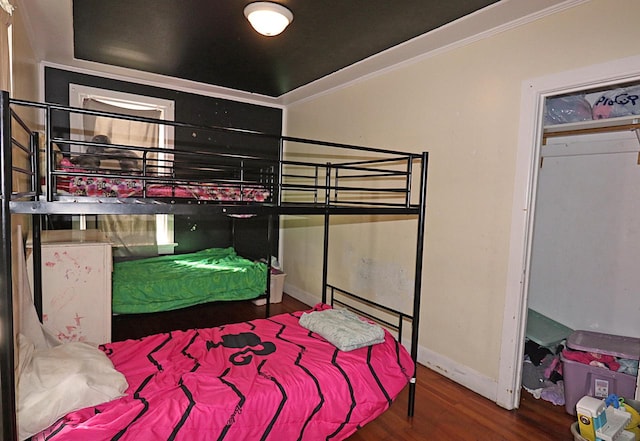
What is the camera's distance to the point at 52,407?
141 cm

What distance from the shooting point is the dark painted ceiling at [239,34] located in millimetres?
2357

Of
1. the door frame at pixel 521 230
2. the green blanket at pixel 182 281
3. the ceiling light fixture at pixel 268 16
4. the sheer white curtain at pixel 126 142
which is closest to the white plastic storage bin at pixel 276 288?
the green blanket at pixel 182 281

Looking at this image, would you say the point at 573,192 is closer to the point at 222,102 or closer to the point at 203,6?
the point at 203,6

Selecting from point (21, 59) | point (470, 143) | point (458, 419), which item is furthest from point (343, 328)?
point (21, 59)

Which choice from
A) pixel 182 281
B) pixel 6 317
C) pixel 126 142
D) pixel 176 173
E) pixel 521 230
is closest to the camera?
pixel 6 317

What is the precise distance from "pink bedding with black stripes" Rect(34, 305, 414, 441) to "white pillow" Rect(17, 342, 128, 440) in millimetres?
44

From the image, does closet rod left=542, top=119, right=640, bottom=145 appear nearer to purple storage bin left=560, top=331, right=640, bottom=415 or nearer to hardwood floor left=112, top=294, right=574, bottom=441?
purple storage bin left=560, top=331, right=640, bottom=415

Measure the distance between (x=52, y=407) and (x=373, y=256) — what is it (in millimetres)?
2653

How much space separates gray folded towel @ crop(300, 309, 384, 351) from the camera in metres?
2.13

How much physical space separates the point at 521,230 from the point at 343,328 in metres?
1.29

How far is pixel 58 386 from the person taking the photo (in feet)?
4.76

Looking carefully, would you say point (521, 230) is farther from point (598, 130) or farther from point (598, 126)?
point (598, 130)

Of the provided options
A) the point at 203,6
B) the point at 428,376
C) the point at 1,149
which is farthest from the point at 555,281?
the point at 1,149

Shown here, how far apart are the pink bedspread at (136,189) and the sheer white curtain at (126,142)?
1.44 meters
